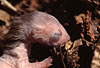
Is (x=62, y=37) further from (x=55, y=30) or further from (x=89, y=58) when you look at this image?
(x=89, y=58)

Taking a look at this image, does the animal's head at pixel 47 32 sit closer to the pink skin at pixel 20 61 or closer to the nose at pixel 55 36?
→ the nose at pixel 55 36

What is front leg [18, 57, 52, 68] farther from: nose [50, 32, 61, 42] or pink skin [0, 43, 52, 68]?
nose [50, 32, 61, 42]

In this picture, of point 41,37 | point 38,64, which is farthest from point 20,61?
point 41,37

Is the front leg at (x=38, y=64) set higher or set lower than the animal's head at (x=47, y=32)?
lower

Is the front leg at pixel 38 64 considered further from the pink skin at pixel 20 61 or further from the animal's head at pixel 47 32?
the animal's head at pixel 47 32

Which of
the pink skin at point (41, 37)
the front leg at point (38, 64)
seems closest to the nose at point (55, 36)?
the pink skin at point (41, 37)

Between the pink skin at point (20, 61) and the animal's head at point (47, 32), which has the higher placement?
the animal's head at point (47, 32)

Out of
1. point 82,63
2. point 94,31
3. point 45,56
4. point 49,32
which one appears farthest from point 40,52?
point 94,31

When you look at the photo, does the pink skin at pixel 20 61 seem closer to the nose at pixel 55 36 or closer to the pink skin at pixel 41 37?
the pink skin at pixel 41 37

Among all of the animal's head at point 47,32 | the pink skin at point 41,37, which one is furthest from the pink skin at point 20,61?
the animal's head at point 47,32

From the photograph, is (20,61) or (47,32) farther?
(20,61)

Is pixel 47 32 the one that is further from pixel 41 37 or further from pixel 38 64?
pixel 38 64
